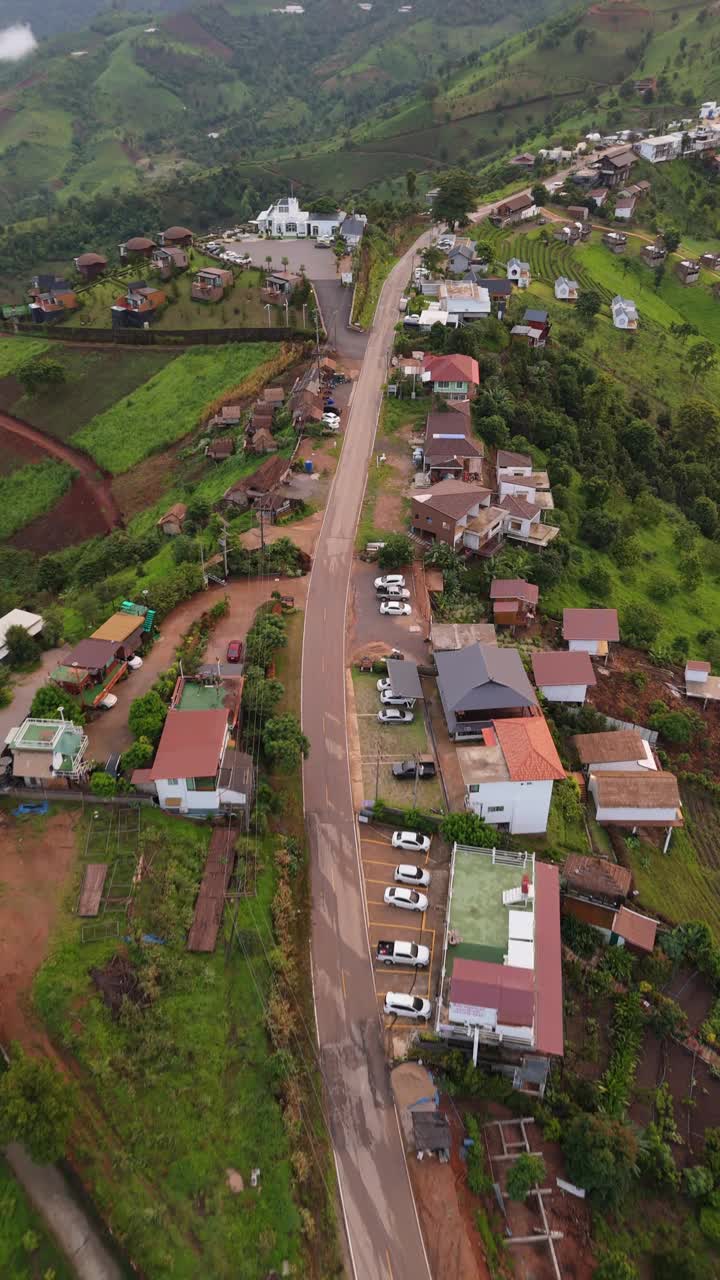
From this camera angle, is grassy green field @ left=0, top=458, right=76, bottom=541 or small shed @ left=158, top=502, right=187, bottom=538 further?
grassy green field @ left=0, top=458, right=76, bottom=541

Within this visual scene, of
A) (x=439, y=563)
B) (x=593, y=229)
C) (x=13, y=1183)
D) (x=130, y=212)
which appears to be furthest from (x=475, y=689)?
(x=130, y=212)

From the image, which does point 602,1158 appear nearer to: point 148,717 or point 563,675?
point 563,675

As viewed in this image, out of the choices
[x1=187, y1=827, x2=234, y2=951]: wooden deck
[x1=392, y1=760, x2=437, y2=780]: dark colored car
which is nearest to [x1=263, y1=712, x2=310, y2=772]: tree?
[x1=187, y1=827, x2=234, y2=951]: wooden deck

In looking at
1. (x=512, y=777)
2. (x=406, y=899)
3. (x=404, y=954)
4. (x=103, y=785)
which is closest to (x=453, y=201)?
(x=512, y=777)

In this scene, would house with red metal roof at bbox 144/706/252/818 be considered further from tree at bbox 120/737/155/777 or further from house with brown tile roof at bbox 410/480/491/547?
house with brown tile roof at bbox 410/480/491/547

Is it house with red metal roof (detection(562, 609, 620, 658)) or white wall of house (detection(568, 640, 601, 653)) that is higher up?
house with red metal roof (detection(562, 609, 620, 658))

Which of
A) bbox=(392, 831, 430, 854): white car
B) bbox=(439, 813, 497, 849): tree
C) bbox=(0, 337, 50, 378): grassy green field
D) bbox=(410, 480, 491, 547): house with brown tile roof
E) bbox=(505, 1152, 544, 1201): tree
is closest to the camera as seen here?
bbox=(505, 1152, 544, 1201): tree

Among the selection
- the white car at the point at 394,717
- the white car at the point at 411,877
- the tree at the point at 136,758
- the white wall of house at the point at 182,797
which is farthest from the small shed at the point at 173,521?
the white car at the point at 411,877
